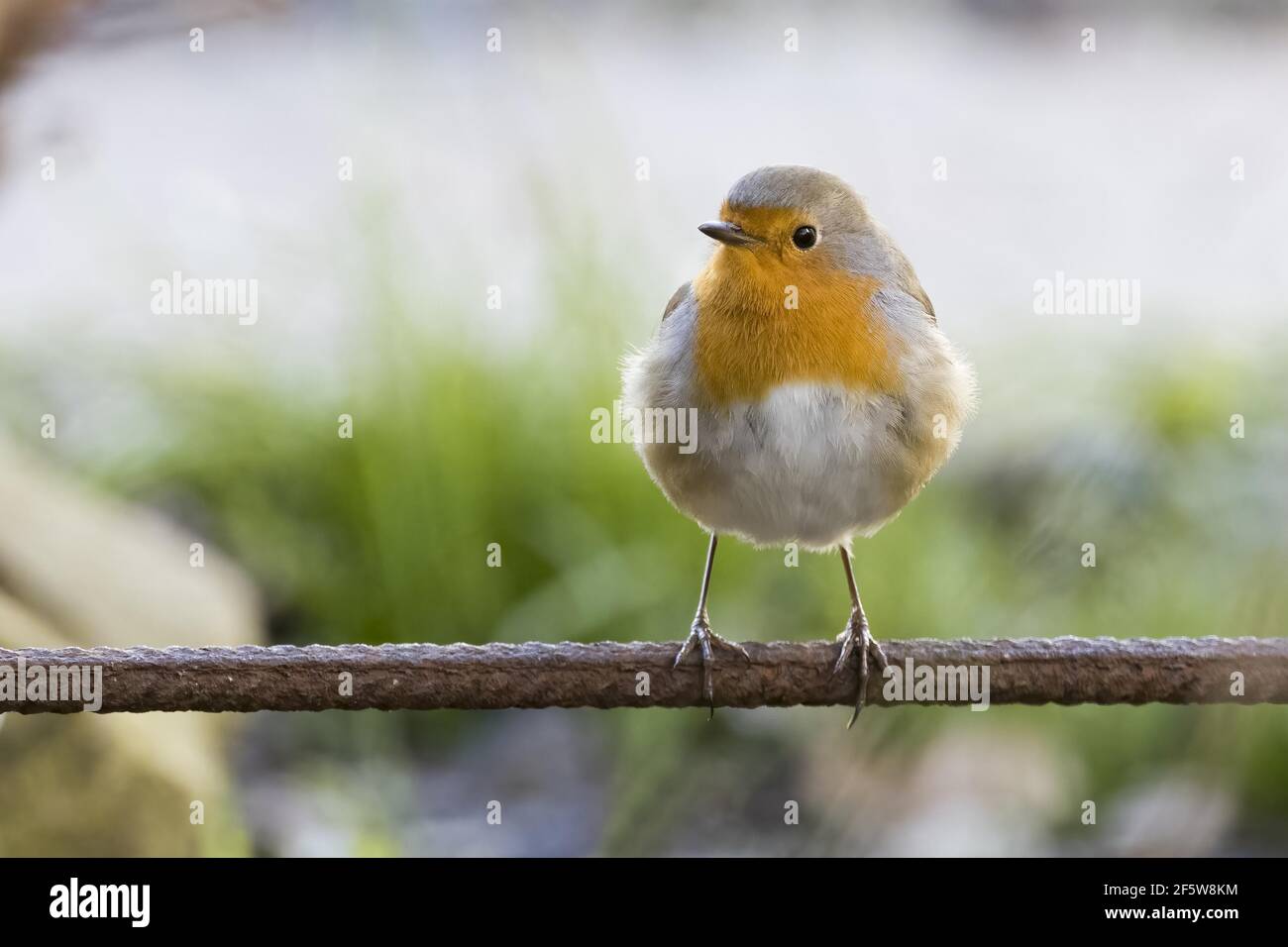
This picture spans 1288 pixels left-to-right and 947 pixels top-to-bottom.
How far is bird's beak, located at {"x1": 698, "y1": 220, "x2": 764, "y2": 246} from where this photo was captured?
2.17 m

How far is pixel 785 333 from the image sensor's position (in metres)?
2.19

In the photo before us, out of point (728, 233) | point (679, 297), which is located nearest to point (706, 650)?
point (728, 233)

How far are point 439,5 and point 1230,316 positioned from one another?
2983 mm

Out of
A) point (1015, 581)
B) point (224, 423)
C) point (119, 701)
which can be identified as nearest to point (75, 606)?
point (224, 423)

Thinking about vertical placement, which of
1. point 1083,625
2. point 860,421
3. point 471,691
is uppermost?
point 860,421

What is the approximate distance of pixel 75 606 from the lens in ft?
10.2

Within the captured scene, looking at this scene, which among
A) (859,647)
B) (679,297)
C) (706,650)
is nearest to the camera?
(706,650)

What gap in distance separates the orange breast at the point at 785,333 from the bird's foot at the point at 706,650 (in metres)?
0.35

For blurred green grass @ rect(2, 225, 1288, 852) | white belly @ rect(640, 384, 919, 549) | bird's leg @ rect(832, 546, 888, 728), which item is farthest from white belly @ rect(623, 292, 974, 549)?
blurred green grass @ rect(2, 225, 1288, 852)

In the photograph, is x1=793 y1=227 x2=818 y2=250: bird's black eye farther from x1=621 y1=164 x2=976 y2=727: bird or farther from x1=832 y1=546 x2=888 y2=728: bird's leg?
x1=832 y1=546 x2=888 y2=728: bird's leg

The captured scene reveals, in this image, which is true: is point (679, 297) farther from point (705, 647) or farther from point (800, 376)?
point (705, 647)

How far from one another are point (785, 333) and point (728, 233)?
174 millimetres

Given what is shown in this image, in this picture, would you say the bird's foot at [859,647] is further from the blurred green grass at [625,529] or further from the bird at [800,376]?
the blurred green grass at [625,529]
